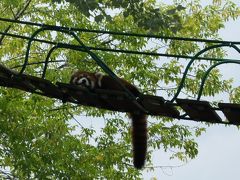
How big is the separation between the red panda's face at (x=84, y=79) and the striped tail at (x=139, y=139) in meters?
0.80

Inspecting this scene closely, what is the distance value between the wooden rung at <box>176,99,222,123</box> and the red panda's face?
2.18 metres

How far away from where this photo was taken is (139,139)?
9.09m

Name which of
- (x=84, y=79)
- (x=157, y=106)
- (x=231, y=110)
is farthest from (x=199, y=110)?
(x=84, y=79)

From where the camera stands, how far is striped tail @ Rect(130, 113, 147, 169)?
29.1ft

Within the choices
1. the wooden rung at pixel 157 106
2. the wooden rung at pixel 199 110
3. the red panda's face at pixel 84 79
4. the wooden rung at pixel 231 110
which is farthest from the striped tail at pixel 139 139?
the wooden rung at pixel 231 110

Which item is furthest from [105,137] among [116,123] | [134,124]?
[134,124]

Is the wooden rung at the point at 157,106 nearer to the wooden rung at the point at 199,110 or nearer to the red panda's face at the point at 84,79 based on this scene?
the wooden rung at the point at 199,110

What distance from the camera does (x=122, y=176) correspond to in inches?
606

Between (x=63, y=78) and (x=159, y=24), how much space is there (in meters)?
6.45

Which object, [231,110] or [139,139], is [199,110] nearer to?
[231,110]

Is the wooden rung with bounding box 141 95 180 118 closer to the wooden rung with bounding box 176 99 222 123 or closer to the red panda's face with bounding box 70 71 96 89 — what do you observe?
the wooden rung with bounding box 176 99 222 123

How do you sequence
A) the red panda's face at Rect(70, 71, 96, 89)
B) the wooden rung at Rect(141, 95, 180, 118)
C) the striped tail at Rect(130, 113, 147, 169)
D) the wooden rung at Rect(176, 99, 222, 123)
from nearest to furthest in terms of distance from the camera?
the wooden rung at Rect(176, 99, 222, 123) < the wooden rung at Rect(141, 95, 180, 118) < the striped tail at Rect(130, 113, 147, 169) < the red panda's face at Rect(70, 71, 96, 89)

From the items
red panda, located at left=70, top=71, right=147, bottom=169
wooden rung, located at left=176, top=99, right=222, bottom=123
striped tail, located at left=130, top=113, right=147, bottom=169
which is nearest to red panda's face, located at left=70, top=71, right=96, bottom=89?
red panda, located at left=70, top=71, right=147, bottom=169

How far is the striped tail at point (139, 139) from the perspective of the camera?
886cm
